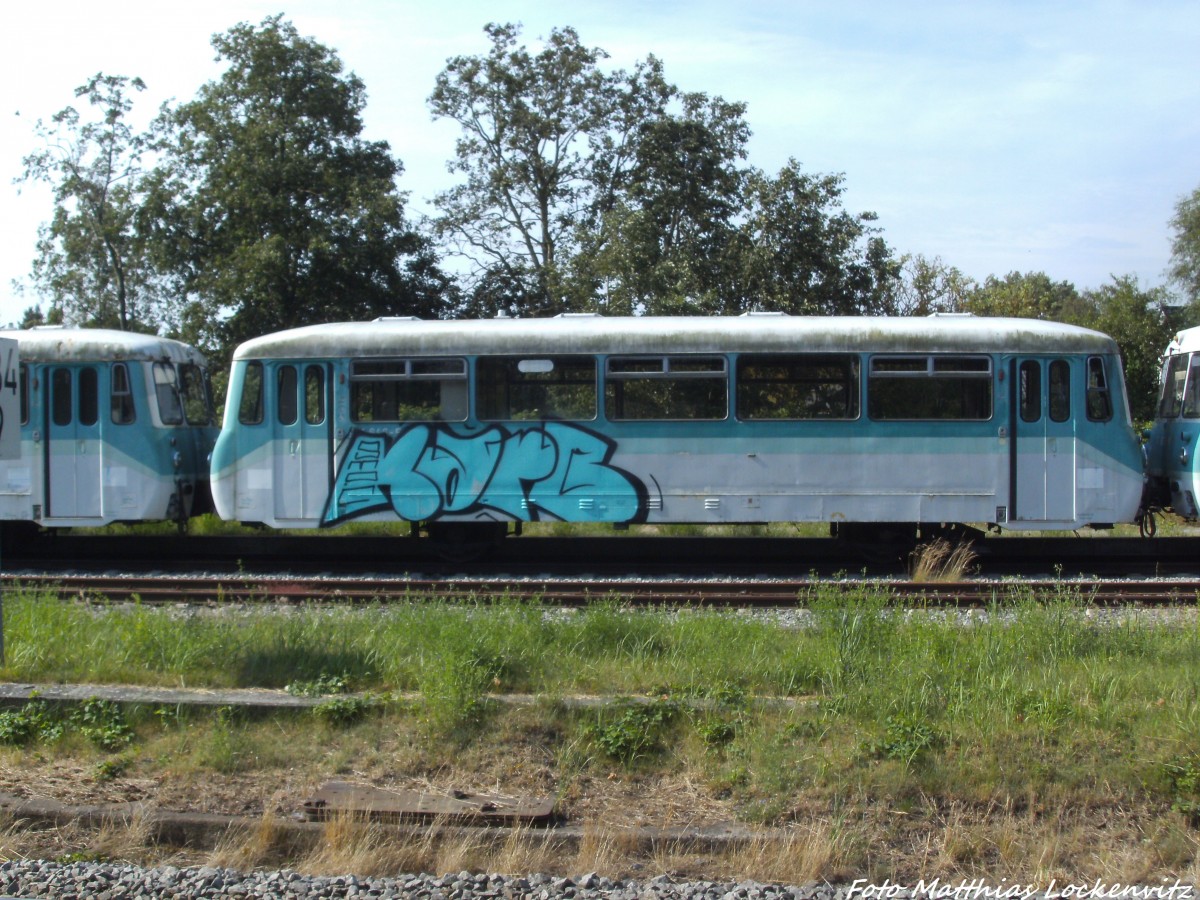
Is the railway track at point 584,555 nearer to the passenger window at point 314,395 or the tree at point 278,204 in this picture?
the passenger window at point 314,395

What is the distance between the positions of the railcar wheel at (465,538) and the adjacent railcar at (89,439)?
355 centimetres

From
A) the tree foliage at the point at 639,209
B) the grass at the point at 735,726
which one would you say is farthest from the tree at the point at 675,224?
the grass at the point at 735,726

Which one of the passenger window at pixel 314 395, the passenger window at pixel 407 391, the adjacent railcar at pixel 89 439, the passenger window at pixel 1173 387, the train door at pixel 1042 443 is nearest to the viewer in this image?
the train door at pixel 1042 443

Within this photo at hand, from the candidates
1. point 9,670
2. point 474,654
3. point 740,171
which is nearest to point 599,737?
point 474,654

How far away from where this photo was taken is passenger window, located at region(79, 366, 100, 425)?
43.9ft

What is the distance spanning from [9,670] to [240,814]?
268cm

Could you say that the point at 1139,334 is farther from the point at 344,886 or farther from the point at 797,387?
the point at 344,886

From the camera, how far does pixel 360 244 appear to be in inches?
910

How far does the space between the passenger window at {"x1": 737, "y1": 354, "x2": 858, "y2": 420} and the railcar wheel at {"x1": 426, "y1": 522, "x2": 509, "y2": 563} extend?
3.37 metres

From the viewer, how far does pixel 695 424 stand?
12180mm

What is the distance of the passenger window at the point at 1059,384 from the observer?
39.5 ft

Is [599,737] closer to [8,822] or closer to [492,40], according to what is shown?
[8,822]

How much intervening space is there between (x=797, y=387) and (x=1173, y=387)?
16.1 ft

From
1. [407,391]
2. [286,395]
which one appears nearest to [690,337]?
[407,391]
